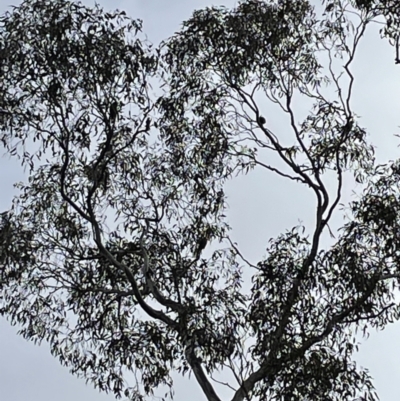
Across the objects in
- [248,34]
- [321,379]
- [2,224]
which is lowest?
[321,379]

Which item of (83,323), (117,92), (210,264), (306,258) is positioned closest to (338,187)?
(306,258)

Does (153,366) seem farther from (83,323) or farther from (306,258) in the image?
(306,258)

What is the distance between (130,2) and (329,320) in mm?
3294

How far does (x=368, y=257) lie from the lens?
7.84 metres

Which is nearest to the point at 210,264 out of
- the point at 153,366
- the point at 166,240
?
the point at 166,240

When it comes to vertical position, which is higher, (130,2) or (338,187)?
(130,2)

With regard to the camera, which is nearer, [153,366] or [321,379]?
[321,379]

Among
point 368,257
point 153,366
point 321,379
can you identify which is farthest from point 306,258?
point 153,366

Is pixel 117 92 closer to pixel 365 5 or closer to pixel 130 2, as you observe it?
pixel 130 2

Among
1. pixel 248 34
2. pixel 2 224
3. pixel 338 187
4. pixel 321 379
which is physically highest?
pixel 248 34

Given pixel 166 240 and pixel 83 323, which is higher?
pixel 166 240

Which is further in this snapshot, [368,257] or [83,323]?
[83,323]

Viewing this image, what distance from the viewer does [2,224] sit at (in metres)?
8.38

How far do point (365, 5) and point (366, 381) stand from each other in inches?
129
